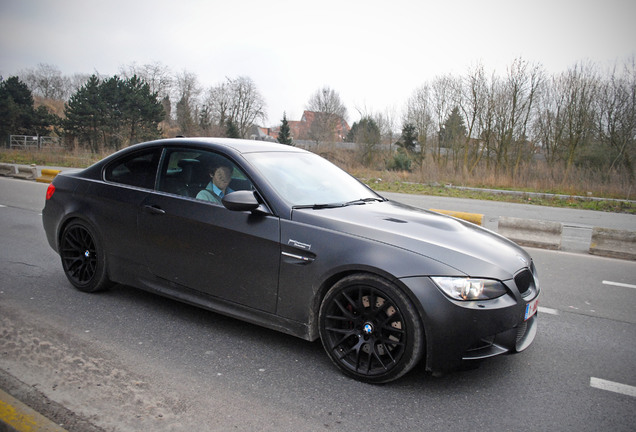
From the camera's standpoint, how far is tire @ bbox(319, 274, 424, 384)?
3072 millimetres

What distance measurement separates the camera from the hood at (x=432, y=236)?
316cm

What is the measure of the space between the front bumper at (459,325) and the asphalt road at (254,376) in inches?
12.4

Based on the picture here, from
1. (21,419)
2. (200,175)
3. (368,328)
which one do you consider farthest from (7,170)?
(368,328)

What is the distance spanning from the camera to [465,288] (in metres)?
3.02

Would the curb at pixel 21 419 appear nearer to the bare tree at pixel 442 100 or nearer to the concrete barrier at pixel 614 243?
the concrete barrier at pixel 614 243

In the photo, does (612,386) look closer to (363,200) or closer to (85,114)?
(363,200)

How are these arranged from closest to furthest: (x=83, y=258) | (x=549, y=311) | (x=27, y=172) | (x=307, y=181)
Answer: (x=307, y=181)
(x=83, y=258)
(x=549, y=311)
(x=27, y=172)

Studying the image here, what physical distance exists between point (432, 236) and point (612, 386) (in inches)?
64.3

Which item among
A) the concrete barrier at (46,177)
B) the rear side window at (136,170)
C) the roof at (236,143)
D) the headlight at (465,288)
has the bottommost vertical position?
the concrete barrier at (46,177)

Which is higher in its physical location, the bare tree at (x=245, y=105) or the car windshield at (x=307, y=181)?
the bare tree at (x=245, y=105)

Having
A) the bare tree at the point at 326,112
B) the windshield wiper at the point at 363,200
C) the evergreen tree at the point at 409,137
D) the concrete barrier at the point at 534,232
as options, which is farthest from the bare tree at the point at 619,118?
the bare tree at the point at 326,112

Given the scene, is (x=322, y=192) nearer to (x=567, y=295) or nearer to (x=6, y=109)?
(x=567, y=295)

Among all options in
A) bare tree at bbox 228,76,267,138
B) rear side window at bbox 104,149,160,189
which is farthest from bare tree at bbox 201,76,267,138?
rear side window at bbox 104,149,160,189

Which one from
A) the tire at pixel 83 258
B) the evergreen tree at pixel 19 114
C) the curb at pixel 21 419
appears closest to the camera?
the curb at pixel 21 419
